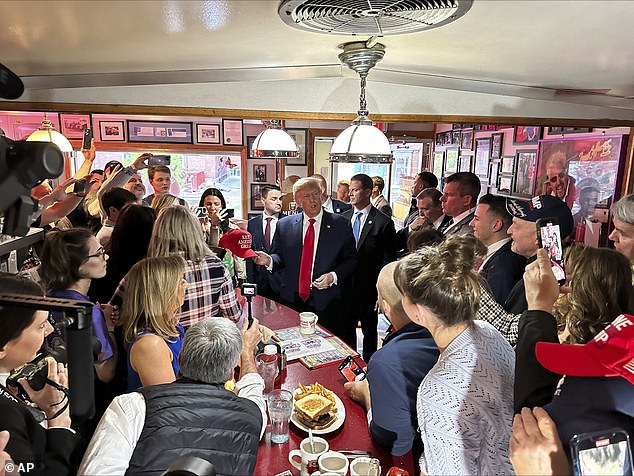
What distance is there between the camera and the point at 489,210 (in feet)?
9.78

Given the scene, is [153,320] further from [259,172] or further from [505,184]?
[259,172]

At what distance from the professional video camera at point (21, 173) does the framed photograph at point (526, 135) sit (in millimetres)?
4826

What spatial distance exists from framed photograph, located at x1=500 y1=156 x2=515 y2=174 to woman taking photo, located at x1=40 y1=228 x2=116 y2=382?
4684 millimetres

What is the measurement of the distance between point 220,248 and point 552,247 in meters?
2.59

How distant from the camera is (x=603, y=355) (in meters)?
1.10

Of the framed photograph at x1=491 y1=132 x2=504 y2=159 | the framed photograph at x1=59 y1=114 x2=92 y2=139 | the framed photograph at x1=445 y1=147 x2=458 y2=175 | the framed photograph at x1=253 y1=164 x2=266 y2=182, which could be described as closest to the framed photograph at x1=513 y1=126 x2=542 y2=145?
the framed photograph at x1=491 y1=132 x2=504 y2=159

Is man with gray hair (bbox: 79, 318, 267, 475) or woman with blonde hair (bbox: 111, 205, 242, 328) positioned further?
woman with blonde hair (bbox: 111, 205, 242, 328)

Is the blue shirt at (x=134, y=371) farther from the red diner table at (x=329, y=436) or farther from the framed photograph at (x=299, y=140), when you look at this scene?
the framed photograph at (x=299, y=140)

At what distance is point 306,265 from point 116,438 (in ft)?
7.88

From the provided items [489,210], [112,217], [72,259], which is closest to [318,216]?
[489,210]

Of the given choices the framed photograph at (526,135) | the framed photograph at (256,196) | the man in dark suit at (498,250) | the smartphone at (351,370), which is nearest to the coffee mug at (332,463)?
the smartphone at (351,370)

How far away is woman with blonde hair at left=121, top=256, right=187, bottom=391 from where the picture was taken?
6.08 ft

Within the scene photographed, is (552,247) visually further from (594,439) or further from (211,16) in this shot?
(211,16)

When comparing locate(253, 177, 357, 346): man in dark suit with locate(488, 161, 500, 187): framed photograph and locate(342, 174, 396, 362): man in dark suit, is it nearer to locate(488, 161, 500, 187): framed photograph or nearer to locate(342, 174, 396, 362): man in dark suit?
locate(342, 174, 396, 362): man in dark suit
